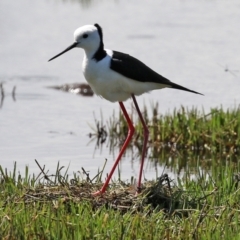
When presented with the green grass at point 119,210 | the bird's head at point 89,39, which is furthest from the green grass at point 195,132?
the bird's head at point 89,39

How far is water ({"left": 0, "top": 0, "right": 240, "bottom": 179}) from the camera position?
11.6 m

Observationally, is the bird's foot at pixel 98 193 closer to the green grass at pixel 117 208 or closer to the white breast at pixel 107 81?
the green grass at pixel 117 208

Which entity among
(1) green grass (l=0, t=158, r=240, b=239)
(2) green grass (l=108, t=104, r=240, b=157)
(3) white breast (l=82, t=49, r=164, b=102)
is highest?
(3) white breast (l=82, t=49, r=164, b=102)

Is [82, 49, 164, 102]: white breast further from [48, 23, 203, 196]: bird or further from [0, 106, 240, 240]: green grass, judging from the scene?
[0, 106, 240, 240]: green grass

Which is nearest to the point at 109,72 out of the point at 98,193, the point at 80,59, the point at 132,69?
the point at 132,69

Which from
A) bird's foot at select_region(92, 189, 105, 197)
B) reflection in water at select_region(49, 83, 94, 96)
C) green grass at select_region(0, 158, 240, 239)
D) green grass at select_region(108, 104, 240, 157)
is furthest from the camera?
reflection in water at select_region(49, 83, 94, 96)

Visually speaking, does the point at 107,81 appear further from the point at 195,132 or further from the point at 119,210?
the point at 195,132

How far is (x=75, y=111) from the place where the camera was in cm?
1352

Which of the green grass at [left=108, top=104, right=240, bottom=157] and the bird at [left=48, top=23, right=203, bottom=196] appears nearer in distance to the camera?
the bird at [left=48, top=23, right=203, bottom=196]

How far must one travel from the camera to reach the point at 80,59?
55.1 feet

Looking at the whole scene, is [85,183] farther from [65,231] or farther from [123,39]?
[123,39]

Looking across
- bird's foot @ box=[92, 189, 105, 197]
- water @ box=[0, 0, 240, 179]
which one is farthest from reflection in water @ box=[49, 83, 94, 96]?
bird's foot @ box=[92, 189, 105, 197]

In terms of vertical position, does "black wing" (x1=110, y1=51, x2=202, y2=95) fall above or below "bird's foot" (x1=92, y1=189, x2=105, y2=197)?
above

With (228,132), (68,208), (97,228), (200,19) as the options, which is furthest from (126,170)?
(200,19)
